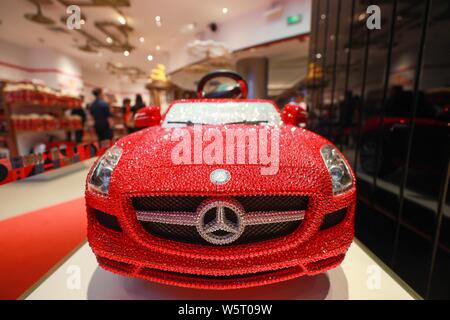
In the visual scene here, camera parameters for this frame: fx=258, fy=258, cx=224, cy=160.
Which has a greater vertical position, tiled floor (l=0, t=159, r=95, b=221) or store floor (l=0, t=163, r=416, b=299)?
store floor (l=0, t=163, r=416, b=299)

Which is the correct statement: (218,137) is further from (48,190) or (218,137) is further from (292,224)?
(48,190)

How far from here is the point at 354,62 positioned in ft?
10.7

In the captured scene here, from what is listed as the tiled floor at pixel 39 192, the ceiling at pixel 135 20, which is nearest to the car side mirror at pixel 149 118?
the tiled floor at pixel 39 192

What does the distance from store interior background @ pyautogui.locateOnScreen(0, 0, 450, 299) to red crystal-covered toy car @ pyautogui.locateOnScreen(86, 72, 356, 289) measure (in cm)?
95

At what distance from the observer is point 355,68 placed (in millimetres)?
3330

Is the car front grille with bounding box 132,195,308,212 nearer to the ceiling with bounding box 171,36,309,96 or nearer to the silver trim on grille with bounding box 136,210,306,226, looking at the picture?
the silver trim on grille with bounding box 136,210,306,226

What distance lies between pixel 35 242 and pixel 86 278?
0.78 metres

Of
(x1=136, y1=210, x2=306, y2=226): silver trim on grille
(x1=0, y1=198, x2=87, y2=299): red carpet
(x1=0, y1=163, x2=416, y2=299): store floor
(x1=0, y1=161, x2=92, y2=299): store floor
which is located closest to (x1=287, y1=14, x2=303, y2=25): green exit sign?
(x1=0, y1=161, x2=92, y2=299): store floor

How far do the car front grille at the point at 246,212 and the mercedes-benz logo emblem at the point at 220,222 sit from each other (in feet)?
0.12

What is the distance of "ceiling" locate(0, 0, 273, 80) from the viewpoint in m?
6.34

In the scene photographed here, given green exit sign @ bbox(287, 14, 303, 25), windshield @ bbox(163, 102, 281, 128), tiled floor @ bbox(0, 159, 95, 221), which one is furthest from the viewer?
green exit sign @ bbox(287, 14, 303, 25)

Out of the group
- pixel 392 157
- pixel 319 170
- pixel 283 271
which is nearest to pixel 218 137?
pixel 319 170

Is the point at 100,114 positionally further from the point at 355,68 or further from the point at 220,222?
the point at 220,222
